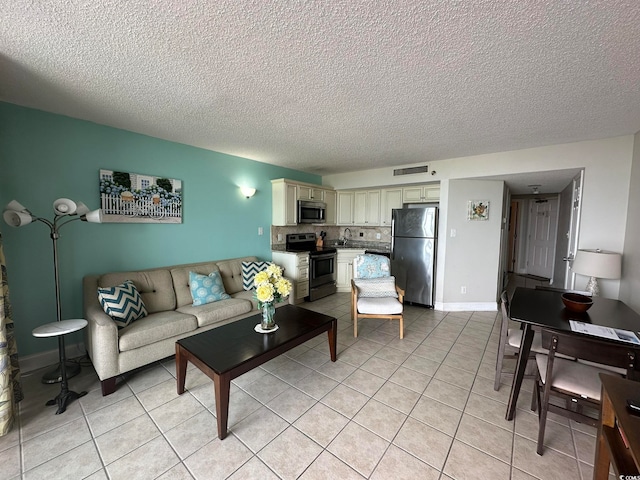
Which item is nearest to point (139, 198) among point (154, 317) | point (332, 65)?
point (154, 317)

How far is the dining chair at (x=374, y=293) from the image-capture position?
3.12 meters

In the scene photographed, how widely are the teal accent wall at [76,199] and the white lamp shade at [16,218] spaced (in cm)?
54

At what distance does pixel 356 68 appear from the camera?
65.7 inches

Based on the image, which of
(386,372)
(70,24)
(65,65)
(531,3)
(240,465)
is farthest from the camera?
(386,372)

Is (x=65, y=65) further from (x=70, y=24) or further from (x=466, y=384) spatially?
(x=466, y=384)

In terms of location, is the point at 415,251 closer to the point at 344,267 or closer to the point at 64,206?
the point at 344,267

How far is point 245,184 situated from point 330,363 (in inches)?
116

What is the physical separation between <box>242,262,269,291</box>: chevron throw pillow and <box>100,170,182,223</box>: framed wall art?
106 cm

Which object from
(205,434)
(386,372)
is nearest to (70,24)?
(205,434)

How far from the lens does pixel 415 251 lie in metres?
4.36

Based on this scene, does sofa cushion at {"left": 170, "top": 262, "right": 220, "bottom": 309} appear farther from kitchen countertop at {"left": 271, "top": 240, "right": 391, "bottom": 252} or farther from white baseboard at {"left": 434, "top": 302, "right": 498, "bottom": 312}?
white baseboard at {"left": 434, "top": 302, "right": 498, "bottom": 312}

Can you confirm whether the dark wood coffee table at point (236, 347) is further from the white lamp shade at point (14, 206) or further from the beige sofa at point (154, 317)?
the white lamp shade at point (14, 206)

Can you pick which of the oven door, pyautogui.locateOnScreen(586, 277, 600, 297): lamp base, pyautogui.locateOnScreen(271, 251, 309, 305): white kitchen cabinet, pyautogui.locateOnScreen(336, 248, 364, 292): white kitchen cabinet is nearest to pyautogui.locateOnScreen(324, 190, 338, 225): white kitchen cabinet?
pyautogui.locateOnScreen(336, 248, 364, 292): white kitchen cabinet

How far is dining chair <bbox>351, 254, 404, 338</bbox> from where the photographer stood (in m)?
3.12
